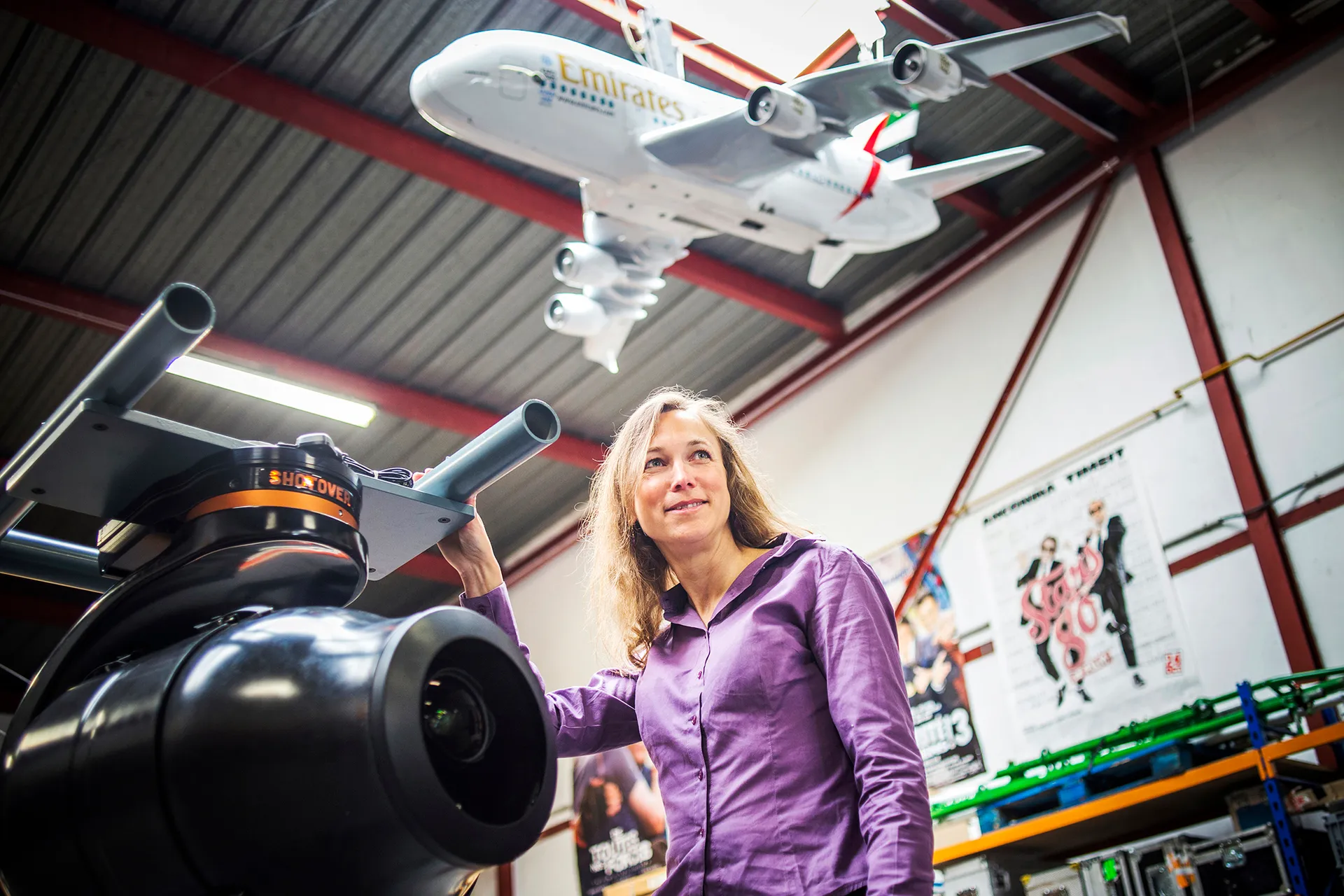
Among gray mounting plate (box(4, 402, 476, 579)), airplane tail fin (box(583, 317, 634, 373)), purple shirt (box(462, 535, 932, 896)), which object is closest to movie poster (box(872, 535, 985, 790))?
airplane tail fin (box(583, 317, 634, 373))

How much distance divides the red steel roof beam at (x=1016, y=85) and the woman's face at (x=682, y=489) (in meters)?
5.20

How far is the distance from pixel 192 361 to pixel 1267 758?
7078mm

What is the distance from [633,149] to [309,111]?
195 centimetres

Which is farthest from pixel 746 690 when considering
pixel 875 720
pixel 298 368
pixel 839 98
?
pixel 298 368

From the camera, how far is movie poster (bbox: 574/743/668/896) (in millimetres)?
8445

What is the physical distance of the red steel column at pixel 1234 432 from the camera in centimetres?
526

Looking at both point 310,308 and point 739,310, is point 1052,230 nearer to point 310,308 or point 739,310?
point 739,310

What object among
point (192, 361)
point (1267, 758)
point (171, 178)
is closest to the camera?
point (1267, 758)

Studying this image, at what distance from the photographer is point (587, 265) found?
6852 millimetres

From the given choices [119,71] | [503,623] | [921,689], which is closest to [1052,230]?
[921,689]

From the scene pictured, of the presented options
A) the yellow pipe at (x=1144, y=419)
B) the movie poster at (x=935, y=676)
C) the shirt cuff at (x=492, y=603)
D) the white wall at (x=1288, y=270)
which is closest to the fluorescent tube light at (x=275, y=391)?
the movie poster at (x=935, y=676)

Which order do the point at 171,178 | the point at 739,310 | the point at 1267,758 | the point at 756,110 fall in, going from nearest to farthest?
the point at 1267,758 → the point at 756,110 → the point at 171,178 → the point at 739,310

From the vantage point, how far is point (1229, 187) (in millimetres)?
6363

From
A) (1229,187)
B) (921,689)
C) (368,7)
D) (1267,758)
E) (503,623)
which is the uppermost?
(368,7)
